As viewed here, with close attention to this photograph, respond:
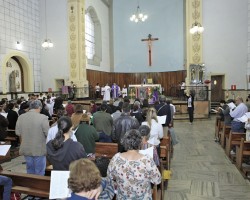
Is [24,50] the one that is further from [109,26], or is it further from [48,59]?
[109,26]

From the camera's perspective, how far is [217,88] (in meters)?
20.0

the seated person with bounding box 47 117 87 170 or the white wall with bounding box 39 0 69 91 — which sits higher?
the white wall with bounding box 39 0 69 91

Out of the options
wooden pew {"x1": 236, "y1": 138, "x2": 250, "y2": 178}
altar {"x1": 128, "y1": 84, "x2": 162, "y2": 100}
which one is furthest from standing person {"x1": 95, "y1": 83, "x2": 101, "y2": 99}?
wooden pew {"x1": 236, "y1": 138, "x2": 250, "y2": 178}

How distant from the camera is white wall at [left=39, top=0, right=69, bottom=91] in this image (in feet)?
67.9

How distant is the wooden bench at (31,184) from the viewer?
12.2 ft

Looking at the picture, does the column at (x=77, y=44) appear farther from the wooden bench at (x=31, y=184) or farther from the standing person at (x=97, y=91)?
the wooden bench at (x=31, y=184)

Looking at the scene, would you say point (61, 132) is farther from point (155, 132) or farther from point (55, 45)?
point (55, 45)

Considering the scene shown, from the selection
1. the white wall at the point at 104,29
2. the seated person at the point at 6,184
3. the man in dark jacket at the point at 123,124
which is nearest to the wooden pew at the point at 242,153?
the man in dark jacket at the point at 123,124

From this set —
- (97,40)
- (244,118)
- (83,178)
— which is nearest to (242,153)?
(244,118)

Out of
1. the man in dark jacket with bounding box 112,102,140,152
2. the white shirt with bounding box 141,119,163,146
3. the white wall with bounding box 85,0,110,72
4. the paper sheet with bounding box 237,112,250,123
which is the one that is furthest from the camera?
the white wall with bounding box 85,0,110,72

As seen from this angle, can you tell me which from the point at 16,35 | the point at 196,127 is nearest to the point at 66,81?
the point at 16,35

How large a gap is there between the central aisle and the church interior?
2 centimetres

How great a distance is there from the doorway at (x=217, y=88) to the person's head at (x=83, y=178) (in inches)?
739

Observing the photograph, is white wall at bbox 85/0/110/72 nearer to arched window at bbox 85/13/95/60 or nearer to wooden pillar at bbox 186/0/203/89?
arched window at bbox 85/13/95/60
